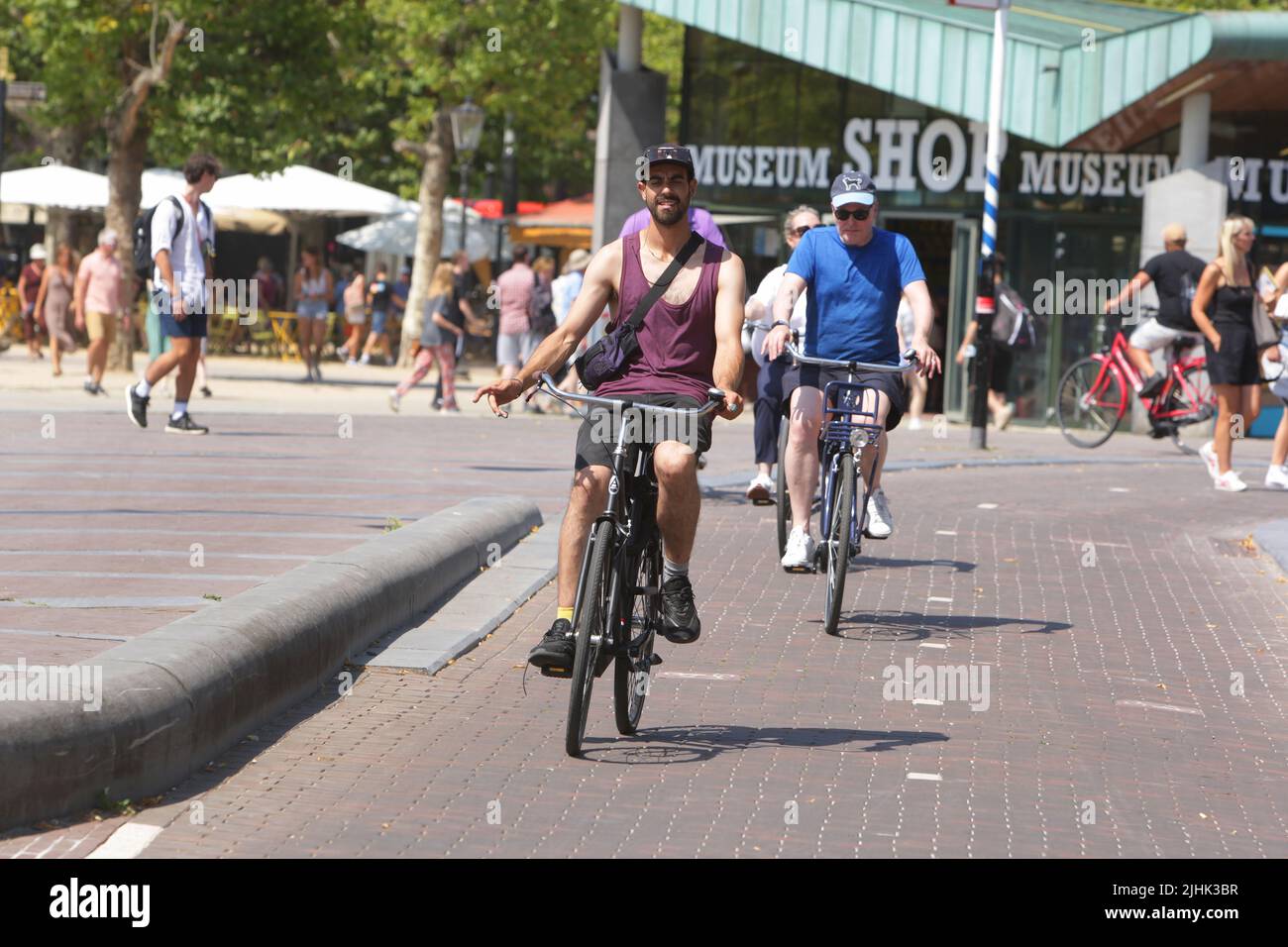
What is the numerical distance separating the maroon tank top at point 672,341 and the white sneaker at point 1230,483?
9.33 meters

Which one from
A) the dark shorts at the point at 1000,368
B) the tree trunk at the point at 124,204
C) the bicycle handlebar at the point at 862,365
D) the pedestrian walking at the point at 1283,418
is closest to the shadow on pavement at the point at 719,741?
the bicycle handlebar at the point at 862,365

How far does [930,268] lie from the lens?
25109 millimetres

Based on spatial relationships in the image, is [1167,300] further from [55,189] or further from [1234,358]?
[55,189]

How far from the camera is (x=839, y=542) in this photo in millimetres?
8250

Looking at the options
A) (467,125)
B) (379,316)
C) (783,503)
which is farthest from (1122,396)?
(379,316)

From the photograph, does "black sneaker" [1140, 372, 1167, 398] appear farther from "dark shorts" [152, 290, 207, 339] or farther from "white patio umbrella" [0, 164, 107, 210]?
"white patio umbrella" [0, 164, 107, 210]

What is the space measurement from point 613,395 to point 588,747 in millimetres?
1074

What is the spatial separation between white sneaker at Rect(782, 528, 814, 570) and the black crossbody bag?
257 cm

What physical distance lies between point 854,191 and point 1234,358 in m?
6.60

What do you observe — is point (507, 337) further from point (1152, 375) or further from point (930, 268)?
point (1152, 375)

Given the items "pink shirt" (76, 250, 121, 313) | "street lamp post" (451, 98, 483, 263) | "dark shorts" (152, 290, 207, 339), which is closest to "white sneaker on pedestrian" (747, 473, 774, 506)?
"dark shorts" (152, 290, 207, 339)

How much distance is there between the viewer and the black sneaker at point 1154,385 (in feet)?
57.3

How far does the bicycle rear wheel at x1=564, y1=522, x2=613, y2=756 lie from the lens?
5.80 m

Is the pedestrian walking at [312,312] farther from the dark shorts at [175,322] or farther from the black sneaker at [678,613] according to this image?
the black sneaker at [678,613]
